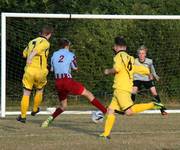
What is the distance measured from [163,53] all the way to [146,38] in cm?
80

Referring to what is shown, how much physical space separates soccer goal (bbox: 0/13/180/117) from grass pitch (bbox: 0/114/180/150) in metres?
2.67

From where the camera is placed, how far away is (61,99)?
12453 millimetres

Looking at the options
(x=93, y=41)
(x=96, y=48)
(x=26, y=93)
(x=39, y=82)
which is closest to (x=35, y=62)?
(x=39, y=82)

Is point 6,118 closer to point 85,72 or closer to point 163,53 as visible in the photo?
point 85,72

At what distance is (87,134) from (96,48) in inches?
265

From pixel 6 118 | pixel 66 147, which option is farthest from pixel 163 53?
pixel 66 147

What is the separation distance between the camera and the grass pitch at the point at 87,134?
9773 millimetres

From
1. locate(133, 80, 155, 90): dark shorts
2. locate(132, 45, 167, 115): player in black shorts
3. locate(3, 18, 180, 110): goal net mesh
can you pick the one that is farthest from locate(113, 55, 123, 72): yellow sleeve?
locate(3, 18, 180, 110): goal net mesh

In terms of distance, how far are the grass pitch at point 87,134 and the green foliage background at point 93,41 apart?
9.37 feet

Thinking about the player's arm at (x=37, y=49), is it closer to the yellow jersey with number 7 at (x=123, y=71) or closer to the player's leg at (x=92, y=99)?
the player's leg at (x=92, y=99)

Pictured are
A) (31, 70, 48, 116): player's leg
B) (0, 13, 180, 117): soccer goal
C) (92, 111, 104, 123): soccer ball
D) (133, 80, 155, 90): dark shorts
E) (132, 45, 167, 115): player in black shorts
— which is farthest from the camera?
(0, 13, 180, 117): soccer goal

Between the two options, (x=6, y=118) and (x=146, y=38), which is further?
(x=146, y=38)

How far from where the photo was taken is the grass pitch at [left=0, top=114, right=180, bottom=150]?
977cm

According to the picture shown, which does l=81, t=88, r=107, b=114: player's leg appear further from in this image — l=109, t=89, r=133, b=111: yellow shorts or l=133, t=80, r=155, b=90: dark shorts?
l=133, t=80, r=155, b=90: dark shorts
